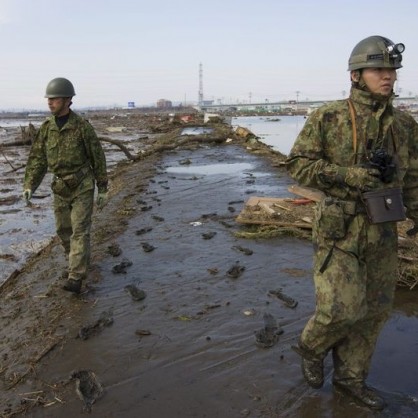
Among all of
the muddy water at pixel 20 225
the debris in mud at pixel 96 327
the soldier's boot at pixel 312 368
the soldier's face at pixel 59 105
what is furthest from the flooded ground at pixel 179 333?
the soldier's face at pixel 59 105

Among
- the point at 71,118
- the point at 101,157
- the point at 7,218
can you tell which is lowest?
the point at 7,218

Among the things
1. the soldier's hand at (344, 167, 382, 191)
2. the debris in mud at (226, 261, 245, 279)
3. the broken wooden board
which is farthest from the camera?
the broken wooden board

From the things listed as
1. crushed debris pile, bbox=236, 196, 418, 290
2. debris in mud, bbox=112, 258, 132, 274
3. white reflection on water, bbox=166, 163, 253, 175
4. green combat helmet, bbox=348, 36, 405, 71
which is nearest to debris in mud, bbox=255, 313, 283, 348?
debris in mud, bbox=112, 258, 132, 274

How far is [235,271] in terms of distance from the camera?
6.01 m

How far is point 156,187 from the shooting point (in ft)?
42.8

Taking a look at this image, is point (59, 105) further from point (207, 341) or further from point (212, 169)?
point (212, 169)

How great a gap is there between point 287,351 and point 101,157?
315 centimetres

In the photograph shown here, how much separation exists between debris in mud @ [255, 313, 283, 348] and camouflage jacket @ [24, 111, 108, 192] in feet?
8.65

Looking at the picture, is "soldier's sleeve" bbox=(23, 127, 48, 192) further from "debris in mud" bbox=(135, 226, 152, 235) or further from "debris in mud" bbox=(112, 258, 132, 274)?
"debris in mud" bbox=(135, 226, 152, 235)

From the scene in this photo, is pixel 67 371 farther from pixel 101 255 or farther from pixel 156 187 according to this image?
pixel 156 187

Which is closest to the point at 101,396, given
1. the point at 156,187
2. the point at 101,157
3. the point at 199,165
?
the point at 101,157

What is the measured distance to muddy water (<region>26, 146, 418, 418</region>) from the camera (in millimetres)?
3350

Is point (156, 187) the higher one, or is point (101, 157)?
point (101, 157)

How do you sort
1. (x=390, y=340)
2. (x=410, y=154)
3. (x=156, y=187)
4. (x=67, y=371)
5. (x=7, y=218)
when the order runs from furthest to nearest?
(x=156, y=187), (x=7, y=218), (x=390, y=340), (x=67, y=371), (x=410, y=154)
